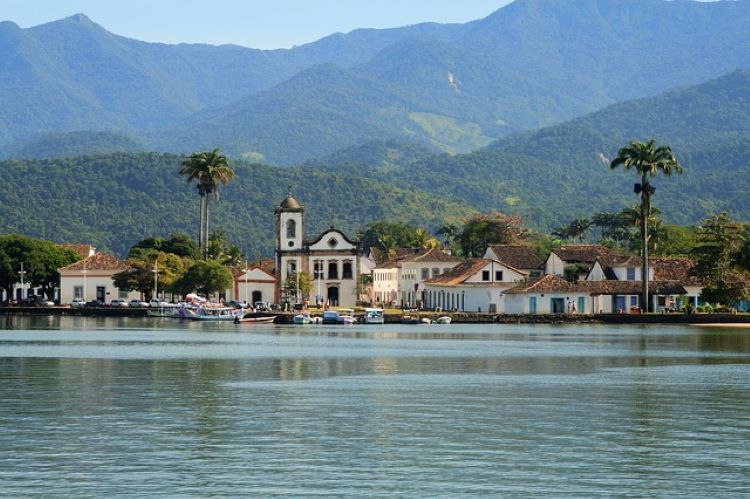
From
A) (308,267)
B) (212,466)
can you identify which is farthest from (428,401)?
(308,267)

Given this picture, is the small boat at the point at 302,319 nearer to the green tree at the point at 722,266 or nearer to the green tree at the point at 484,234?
the green tree at the point at 722,266

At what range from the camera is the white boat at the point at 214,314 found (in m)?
138

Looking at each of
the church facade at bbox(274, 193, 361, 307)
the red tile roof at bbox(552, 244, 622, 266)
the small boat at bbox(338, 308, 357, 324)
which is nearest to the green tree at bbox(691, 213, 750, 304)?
the red tile roof at bbox(552, 244, 622, 266)

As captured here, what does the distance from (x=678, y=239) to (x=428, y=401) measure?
14075cm

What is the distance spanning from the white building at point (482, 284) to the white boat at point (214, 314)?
2211 cm

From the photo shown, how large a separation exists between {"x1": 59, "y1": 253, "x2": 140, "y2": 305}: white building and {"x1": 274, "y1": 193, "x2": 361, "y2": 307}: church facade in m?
20.6

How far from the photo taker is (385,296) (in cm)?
16812

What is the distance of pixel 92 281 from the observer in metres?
164

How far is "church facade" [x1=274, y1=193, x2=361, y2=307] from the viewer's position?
155 meters

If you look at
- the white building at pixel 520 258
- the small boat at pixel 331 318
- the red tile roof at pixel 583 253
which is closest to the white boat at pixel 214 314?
the small boat at pixel 331 318

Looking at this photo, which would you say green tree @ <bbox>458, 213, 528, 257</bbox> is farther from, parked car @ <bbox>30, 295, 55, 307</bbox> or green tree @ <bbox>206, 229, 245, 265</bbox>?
parked car @ <bbox>30, 295, 55, 307</bbox>

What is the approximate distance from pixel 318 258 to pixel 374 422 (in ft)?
374

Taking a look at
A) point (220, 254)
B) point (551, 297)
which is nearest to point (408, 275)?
point (220, 254)

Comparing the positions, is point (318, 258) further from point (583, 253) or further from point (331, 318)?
point (583, 253)
